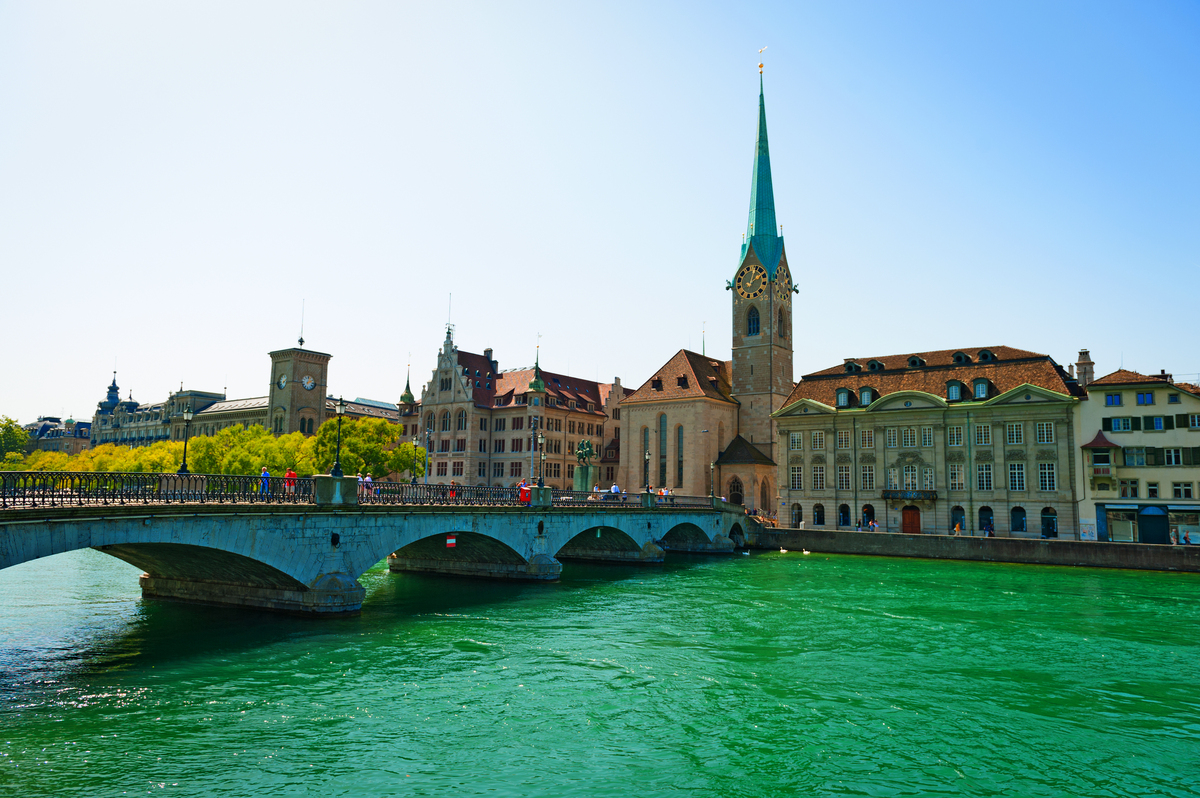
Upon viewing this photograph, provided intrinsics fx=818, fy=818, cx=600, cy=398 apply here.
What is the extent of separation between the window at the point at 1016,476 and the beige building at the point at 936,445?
76 millimetres

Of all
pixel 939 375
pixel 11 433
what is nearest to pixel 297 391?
pixel 11 433

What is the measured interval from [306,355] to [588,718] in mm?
105848

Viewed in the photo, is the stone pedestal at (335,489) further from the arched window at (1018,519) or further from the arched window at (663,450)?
the arched window at (663,450)

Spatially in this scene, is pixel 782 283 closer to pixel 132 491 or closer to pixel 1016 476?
pixel 1016 476

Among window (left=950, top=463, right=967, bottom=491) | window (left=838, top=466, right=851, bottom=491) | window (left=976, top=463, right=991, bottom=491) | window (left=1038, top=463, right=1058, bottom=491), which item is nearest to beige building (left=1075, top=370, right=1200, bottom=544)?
→ window (left=1038, top=463, right=1058, bottom=491)

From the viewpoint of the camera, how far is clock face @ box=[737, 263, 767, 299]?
3538 inches

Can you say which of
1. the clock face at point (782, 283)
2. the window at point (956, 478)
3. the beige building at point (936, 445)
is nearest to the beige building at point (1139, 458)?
the beige building at point (936, 445)

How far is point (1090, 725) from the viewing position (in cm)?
1761

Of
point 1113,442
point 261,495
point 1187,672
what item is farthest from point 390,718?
point 1113,442

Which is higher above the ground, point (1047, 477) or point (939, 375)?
point (939, 375)

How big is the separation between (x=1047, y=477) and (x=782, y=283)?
3841 cm

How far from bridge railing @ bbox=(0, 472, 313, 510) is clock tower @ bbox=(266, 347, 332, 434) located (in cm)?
8814

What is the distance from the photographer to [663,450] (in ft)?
283

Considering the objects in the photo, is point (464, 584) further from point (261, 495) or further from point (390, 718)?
point (390, 718)
